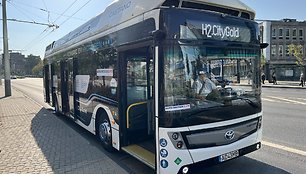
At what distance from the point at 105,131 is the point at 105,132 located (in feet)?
0.08

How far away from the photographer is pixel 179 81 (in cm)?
378

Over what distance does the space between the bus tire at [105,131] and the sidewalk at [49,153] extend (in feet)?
0.69

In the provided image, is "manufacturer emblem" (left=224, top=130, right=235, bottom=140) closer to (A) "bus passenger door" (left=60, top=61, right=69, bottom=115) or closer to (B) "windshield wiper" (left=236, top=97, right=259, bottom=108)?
(B) "windshield wiper" (left=236, top=97, right=259, bottom=108)

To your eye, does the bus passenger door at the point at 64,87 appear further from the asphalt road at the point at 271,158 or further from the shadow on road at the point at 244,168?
the shadow on road at the point at 244,168

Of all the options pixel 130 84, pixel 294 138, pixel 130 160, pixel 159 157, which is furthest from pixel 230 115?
pixel 294 138

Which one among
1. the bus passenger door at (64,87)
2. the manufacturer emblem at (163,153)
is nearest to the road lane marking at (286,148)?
the manufacturer emblem at (163,153)

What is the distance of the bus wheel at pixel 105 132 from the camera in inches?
230

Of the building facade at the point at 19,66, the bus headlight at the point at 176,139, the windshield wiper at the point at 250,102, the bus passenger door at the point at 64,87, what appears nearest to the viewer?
the bus headlight at the point at 176,139

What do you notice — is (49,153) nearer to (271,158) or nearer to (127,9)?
(127,9)

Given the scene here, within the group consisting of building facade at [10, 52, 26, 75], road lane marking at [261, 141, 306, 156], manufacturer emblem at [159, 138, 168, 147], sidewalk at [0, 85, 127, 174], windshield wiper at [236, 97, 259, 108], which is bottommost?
sidewalk at [0, 85, 127, 174]

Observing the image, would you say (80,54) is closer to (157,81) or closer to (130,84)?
(130,84)

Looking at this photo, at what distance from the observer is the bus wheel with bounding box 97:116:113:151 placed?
5.85m

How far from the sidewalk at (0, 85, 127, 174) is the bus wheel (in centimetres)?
21

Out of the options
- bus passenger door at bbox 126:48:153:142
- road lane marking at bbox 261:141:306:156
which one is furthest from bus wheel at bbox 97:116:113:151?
road lane marking at bbox 261:141:306:156
